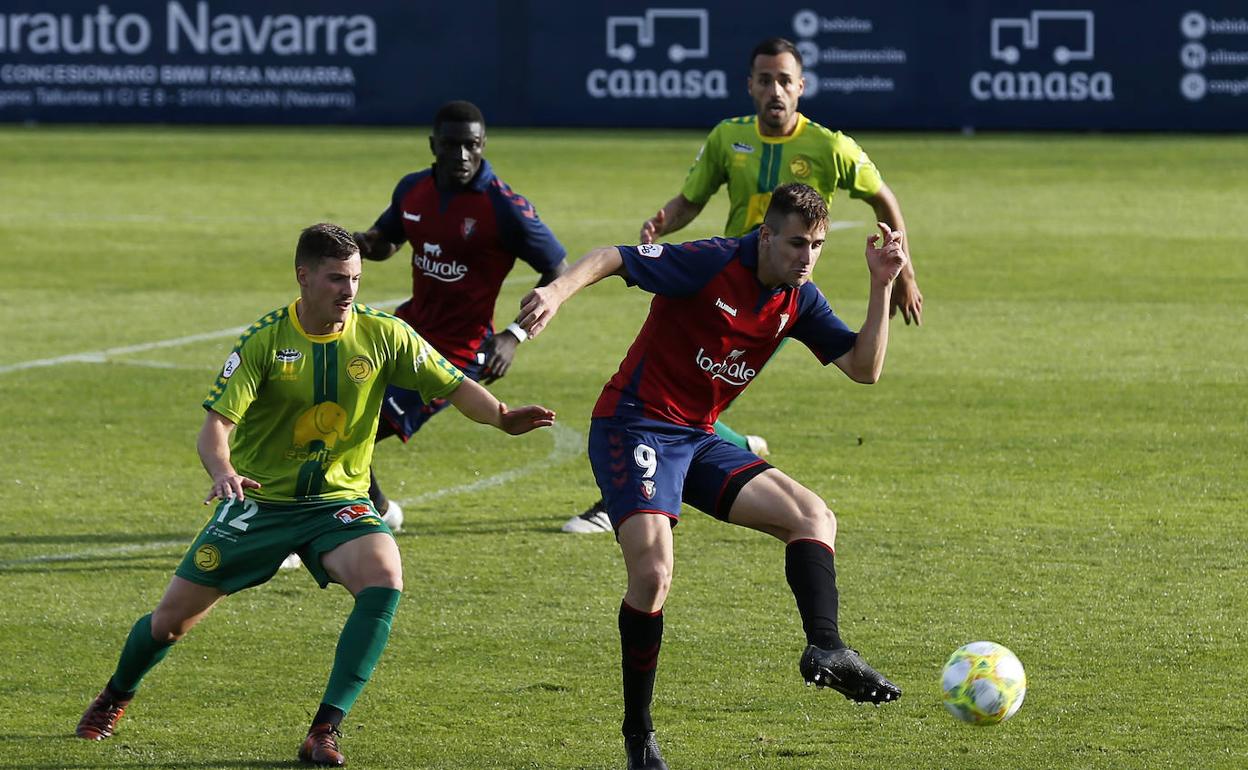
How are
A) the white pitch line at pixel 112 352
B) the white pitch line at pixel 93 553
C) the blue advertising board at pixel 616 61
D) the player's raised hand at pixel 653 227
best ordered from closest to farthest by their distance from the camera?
1. the white pitch line at pixel 93 553
2. the player's raised hand at pixel 653 227
3. the white pitch line at pixel 112 352
4. the blue advertising board at pixel 616 61

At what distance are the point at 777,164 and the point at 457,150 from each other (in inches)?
71.2

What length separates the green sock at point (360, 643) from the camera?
20.4ft

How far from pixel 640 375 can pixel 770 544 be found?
250 centimetres

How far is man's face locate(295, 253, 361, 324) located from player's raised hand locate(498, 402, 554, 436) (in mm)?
598

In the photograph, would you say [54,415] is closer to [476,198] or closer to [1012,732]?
[476,198]

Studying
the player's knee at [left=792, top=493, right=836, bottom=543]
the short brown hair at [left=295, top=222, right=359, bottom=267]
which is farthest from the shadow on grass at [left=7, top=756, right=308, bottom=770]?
the player's knee at [left=792, top=493, right=836, bottom=543]

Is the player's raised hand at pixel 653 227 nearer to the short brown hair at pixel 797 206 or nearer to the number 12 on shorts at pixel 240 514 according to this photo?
the short brown hair at pixel 797 206

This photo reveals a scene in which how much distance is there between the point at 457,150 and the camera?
9406mm

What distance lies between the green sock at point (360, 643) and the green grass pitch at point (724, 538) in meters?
0.22

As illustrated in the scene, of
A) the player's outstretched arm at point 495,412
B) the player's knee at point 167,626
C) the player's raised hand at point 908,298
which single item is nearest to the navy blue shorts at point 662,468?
the player's outstretched arm at point 495,412

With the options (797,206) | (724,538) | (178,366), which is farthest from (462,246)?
(178,366)

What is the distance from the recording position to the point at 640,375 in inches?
270

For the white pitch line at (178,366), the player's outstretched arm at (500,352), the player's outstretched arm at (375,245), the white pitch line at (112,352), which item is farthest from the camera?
the white pitch line at (112,352)

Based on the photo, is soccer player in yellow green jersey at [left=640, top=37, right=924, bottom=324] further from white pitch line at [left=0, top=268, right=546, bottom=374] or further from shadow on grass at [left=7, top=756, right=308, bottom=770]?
white pitch line at [left=0, top=268, right=546, bottom=374]
